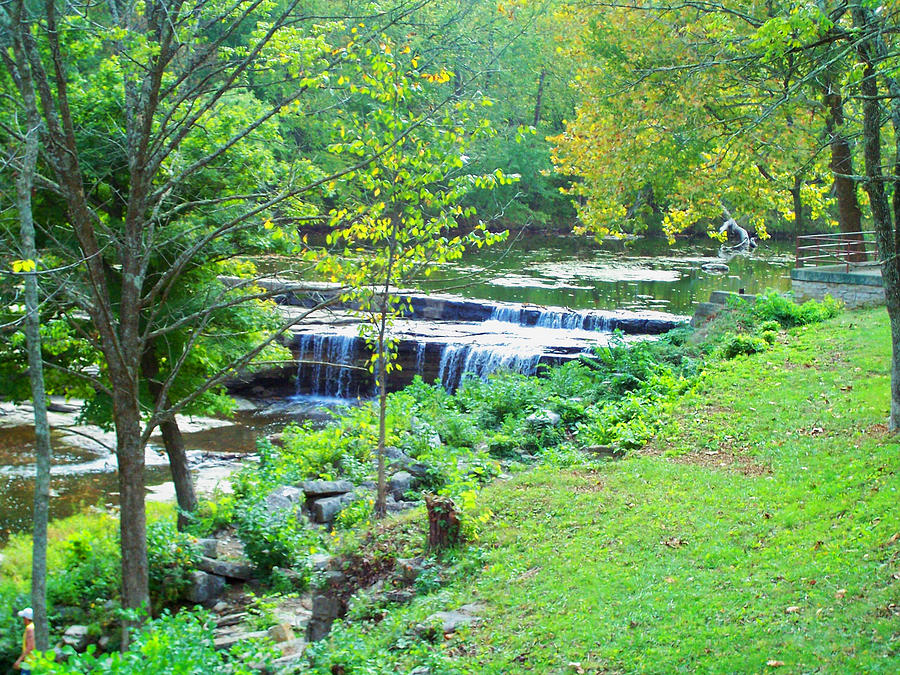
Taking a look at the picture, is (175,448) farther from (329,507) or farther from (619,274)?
(619,274)

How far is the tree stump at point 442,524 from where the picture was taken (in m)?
7.51

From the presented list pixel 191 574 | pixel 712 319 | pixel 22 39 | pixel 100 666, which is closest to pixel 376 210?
pixel 22 39

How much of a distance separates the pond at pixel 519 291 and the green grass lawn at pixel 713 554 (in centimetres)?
254

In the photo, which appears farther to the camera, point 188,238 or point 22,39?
point 188,238

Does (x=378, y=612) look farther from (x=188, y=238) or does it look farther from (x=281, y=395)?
(x=281, y=395)

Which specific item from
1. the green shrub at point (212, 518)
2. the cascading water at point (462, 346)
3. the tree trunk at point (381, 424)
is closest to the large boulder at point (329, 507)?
the green shrub at point (212, 518)

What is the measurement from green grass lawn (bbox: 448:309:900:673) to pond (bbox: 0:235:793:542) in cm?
254

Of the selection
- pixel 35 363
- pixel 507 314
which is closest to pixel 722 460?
pixel 35 363

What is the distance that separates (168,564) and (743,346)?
10.6 metres

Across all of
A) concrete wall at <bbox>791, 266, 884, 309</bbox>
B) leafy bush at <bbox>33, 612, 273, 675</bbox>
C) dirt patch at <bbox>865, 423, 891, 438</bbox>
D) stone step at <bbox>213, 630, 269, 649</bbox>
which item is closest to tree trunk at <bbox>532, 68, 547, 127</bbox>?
concrete wall at <bbox>791, 266, 884, 309</bbox>

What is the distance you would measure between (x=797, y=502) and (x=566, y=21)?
1128cm

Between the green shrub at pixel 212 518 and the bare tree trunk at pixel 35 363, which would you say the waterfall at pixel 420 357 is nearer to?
the green shrub at pixel 212 518

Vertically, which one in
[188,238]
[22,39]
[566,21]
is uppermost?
[566,21]

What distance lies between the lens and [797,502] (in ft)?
23.7
